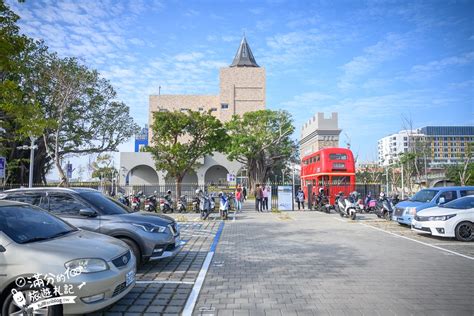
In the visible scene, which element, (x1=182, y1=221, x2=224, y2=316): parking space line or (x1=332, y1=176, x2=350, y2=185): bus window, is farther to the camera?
(x1=332, y1=176, x2=350, y2=185): bus window

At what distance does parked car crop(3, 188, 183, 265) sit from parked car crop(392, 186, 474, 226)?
9685mm

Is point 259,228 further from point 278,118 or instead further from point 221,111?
point 221,111

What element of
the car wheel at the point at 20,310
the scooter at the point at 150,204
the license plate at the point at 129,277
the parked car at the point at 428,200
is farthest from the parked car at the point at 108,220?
the scooter at the point at 150,204

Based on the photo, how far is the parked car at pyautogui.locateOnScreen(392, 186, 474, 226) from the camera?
12781 millimetres

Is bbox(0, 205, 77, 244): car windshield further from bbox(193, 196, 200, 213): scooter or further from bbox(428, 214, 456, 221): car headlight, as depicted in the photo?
bbox(193, 196, 200, 213): scooter

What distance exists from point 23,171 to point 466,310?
1350 inches

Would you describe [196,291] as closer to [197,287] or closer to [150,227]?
[197,287]

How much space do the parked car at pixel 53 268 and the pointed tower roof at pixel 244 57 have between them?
63728 millimetres

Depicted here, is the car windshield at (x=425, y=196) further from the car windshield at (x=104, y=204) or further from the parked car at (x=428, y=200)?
the car windshield at (x=104, y=204)

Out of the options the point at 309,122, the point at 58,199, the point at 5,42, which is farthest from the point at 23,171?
the point at 309,122

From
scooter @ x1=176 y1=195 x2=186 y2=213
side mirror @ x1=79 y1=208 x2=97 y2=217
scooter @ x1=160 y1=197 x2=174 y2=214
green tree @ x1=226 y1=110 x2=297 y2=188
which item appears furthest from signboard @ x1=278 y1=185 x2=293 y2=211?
green tree @ x1=226 y1=110 x2=297 y2=188

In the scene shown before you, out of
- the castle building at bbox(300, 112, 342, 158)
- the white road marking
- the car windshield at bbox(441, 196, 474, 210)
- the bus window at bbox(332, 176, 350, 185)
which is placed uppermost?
the castle building at bbox(300, 112, 342, 158)

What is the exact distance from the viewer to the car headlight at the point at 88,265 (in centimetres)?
398

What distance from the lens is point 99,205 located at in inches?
279
